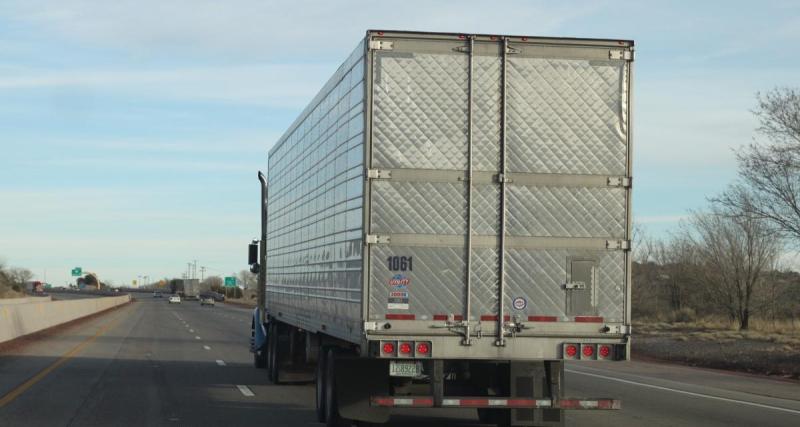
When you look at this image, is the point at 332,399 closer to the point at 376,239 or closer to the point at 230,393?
the point at 376,239

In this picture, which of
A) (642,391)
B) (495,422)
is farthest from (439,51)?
(642,391)

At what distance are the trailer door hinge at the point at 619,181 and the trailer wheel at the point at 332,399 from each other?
3626mm

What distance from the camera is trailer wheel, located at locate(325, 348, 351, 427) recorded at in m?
11.8

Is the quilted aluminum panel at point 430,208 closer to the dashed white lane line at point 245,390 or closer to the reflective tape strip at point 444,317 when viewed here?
the reflective tape strip at point 444,317

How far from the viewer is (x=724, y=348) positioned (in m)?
33.8

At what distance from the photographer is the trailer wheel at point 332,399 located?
11789 mm

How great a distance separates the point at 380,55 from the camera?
35.8ft

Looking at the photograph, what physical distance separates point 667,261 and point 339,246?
57.4 meters

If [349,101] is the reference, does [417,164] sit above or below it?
below

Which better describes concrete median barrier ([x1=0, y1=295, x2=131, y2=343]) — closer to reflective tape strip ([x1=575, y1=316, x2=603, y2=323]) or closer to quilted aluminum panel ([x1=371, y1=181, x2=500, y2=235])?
quilted aluminum panel ([x1=371, y1=181, x2=500, y2=235])

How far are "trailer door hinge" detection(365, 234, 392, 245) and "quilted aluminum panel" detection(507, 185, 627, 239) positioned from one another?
1300 mm

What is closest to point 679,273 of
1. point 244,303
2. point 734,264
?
point 734,264

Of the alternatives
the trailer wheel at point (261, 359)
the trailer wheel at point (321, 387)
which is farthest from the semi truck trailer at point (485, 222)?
the trailer wheel at point (261, 359)

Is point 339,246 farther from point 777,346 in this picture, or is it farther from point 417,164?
point 777,346
